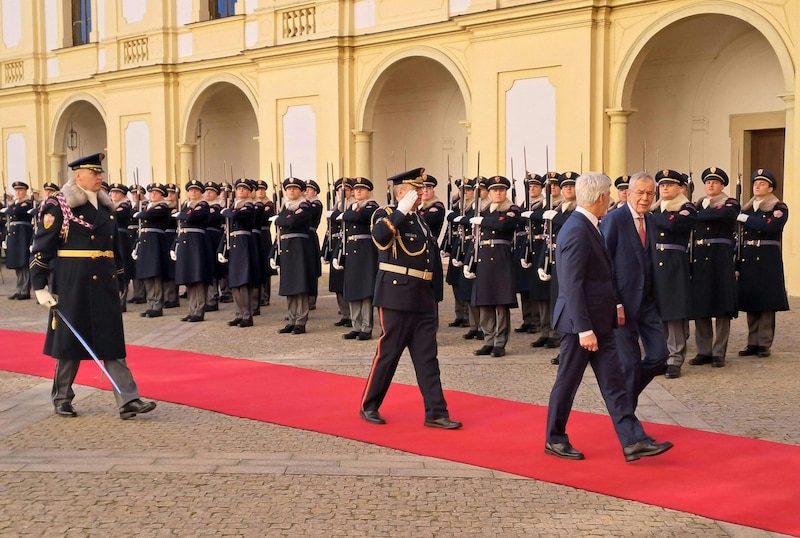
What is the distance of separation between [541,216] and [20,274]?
28.7ft

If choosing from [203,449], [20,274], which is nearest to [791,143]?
[203,449]

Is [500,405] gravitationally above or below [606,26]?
below

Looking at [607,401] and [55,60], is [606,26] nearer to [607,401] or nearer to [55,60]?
[607,401]

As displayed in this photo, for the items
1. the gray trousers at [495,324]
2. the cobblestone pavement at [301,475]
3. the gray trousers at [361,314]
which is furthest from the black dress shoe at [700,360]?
the gray trousers at [361,314]

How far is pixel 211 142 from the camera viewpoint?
77.5 feet

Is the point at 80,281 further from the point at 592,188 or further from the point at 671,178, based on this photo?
the point at 671,178

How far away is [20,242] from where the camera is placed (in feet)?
48.6

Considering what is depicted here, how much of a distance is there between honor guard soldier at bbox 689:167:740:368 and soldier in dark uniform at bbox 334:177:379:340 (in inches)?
132

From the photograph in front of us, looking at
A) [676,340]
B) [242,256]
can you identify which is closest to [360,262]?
[242,256]

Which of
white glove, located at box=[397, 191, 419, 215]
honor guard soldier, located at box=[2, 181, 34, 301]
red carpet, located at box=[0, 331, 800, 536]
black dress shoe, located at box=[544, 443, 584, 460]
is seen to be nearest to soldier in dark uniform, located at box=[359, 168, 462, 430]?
white glove, located at box=[397, 191, 419, 215]

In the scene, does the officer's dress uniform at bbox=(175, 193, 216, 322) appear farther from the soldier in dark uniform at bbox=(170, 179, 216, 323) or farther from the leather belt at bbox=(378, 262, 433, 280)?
the leather belt at bbox=(378, 262, 433, 280)

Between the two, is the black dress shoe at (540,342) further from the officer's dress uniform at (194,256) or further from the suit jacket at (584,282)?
the officer's dress uniform at (194,256)

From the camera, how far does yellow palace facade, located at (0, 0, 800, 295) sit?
14391mm

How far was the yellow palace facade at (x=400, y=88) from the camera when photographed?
47.2 feet
